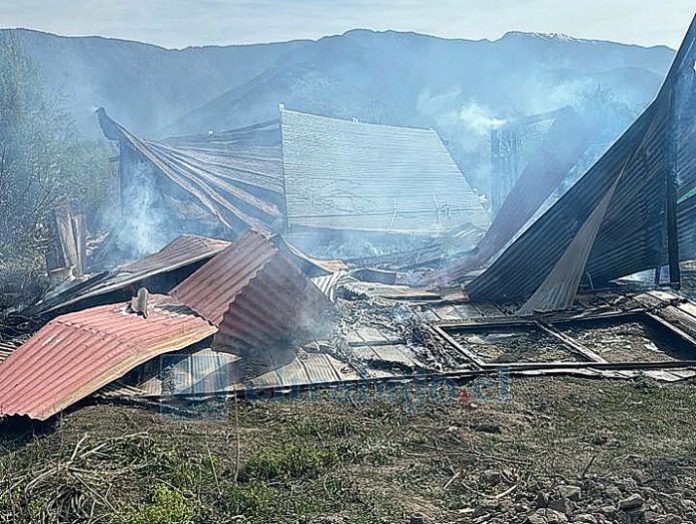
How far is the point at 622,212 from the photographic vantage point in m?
9.27

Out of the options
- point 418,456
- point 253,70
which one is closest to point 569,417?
point 418,456

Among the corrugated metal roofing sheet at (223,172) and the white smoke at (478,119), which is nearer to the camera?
the corrugated metal roofing sheet at (223,172)

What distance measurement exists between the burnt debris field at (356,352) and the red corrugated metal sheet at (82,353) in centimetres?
3

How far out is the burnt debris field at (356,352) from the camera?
400 cm

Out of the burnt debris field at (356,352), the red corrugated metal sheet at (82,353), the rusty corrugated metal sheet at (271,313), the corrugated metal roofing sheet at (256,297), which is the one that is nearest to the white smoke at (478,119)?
the burnt debris field at (356,352)

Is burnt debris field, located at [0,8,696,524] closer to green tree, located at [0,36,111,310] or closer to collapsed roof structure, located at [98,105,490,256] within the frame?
green tree, located at [0,36,111,310]

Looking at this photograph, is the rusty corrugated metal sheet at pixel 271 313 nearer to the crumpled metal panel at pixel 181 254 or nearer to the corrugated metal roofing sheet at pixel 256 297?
the corrugated metal roofing sheet at pixel 256 297

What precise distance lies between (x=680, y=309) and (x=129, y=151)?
44.8 ft

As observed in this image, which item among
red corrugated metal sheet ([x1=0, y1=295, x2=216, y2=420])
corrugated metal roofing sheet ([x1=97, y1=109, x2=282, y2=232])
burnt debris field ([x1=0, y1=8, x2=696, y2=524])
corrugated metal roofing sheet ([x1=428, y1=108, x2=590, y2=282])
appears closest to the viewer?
burnt debris field ([x1=0, y1=8, x2=696, y2=524])

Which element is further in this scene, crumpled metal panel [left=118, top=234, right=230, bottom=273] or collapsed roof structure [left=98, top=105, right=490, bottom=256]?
collapsed roof structure [left=98, top=105, right=490, bottom=256]

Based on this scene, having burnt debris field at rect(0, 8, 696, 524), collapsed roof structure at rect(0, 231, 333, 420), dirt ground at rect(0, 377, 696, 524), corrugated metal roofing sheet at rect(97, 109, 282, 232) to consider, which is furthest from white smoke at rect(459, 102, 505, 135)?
dirt ground at rect(0, 377, 696, 524)

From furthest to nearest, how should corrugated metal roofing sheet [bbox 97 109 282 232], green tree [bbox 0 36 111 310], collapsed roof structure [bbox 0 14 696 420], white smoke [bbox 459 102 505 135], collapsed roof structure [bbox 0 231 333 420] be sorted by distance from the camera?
white smoke [bbox 459 102 505 135], corrugated metal roofing sheet [bbox 97 109 282 232], green tree [bbox 0 36 111 310], collapsed roof structure [bbox 0 14 696 420], collapsed roof structure [bbox 0 231 333 420]

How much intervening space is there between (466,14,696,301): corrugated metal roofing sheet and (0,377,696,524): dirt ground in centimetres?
375

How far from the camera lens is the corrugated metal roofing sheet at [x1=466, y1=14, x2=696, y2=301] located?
881 centimetres
